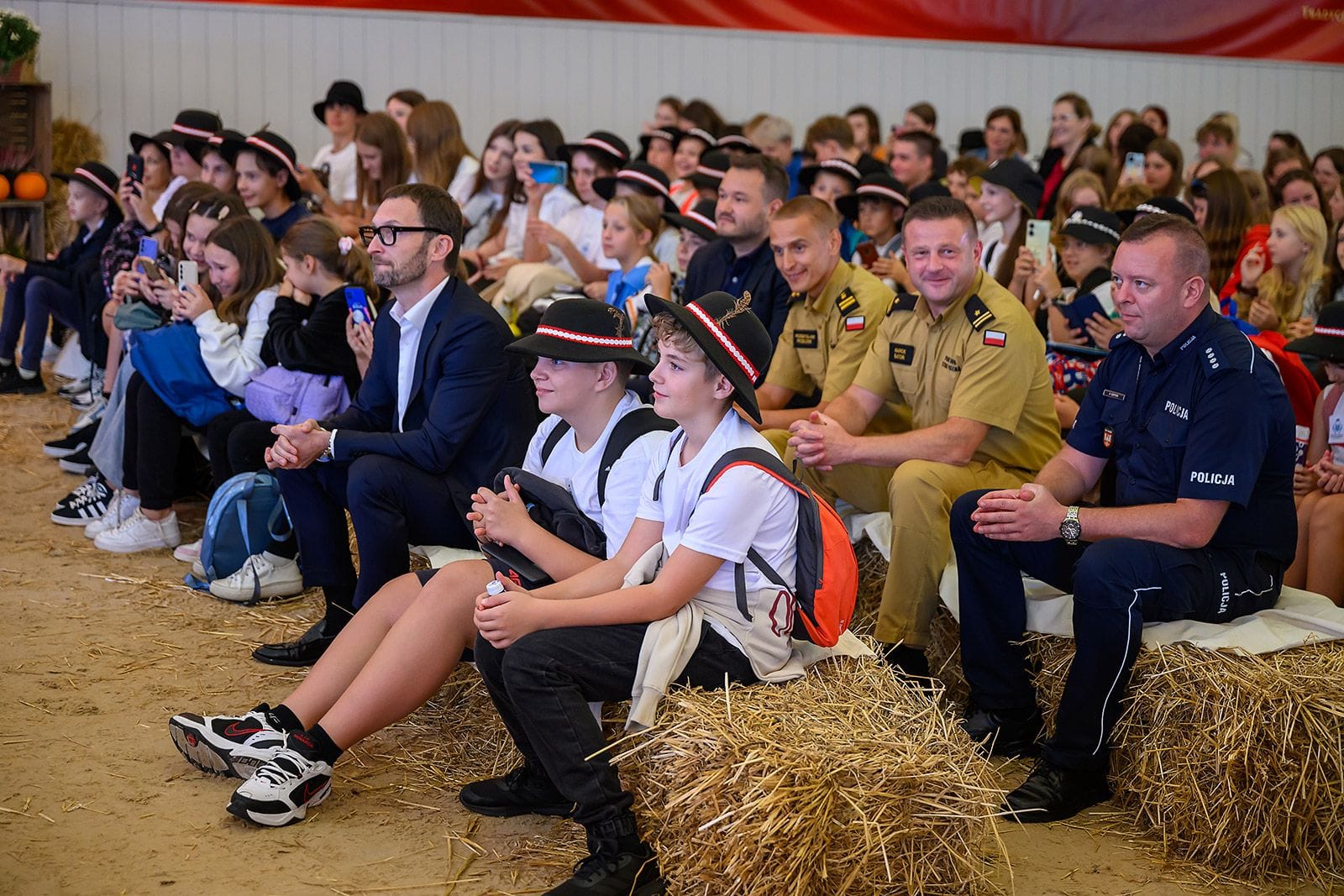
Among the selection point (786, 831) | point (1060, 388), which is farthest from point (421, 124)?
point (786, 831)

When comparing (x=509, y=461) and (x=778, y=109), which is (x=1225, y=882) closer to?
(x=509, y=461)

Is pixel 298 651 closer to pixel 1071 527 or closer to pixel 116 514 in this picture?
pixel 116 514

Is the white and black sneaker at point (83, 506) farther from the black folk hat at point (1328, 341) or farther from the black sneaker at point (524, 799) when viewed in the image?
the black folk hat at point (1328, 341)

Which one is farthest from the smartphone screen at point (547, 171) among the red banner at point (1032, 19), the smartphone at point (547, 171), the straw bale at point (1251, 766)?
the straw bale at point (1251, 766)

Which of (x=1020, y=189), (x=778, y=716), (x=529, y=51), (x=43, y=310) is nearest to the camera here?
(x=778, y=716)

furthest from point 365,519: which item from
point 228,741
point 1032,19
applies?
point 1032,19

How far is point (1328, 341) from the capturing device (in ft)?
13.2

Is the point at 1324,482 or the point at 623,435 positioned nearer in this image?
the point at 623,435

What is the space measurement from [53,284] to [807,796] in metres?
5.74

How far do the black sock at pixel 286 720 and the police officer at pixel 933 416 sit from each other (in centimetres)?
149

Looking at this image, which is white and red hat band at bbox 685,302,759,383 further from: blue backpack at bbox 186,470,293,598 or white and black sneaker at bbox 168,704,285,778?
blue backpack at bbox 186,470,293,598

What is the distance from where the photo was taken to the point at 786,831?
258cm

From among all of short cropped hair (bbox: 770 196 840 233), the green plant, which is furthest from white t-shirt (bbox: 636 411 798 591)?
the green plant

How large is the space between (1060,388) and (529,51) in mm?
6031
